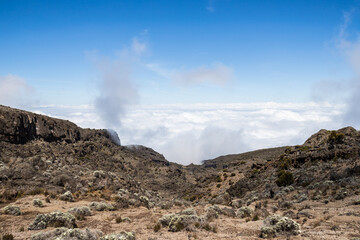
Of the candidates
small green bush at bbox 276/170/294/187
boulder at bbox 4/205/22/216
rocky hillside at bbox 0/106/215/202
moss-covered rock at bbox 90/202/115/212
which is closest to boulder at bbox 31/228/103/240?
boulder at bbox 4/205/22/216

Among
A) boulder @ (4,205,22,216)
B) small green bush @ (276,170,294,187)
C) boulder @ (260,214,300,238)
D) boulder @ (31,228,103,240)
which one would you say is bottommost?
boulder @ (4,205,22,216)

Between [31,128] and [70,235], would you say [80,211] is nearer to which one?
[70,235]

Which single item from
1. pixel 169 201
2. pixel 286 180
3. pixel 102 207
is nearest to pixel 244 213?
pixel 102 207

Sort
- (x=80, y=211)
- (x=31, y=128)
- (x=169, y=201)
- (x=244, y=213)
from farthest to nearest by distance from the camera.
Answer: (x=31, y=128) < (x=169, y=201) < (x=244, y=213) < (x=80, y=211)

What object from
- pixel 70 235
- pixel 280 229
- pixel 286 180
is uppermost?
pixel 286 180

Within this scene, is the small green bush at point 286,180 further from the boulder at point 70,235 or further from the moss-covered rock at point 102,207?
the boulder at point 70,235

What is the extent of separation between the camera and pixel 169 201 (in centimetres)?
2706

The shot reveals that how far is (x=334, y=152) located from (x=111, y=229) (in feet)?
118

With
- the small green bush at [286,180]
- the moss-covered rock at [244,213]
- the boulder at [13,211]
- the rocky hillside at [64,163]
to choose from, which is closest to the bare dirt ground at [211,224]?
the boulder at [13,211]

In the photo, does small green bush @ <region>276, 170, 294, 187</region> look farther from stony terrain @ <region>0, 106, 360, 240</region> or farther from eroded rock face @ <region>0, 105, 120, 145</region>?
eroded rock face @ <region>0, 105, 120, 145</region>

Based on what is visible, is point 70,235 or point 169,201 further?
point 169,201

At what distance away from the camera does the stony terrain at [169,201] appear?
11.3 m

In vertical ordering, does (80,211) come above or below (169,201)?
above

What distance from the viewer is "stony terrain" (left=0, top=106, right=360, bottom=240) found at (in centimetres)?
1127
